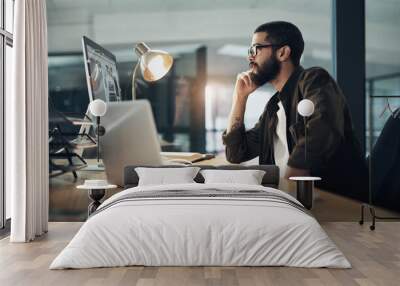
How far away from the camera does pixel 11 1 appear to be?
6.09 metres

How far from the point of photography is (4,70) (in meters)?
5.86

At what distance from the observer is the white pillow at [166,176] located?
19.3 ft

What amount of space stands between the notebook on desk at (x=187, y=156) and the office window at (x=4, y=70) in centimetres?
181

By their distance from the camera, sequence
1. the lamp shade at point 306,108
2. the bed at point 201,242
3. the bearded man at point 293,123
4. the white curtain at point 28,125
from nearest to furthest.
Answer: the bed at point 201,242
the white curtain at point 28,125
the lamp shade at point 306,108
the bearded man at point 293,123

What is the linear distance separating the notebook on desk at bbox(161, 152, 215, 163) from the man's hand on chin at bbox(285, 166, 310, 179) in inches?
35.5

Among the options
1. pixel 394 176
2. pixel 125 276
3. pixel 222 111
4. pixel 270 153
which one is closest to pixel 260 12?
pixel 222 111

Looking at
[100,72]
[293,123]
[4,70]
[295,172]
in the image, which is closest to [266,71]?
[293,123]

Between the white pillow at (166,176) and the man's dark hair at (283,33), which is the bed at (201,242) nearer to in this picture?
the white pillow at (166,176)

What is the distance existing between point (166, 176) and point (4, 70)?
6.84 feet

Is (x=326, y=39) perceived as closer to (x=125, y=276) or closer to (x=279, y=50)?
(x=279, y=50)

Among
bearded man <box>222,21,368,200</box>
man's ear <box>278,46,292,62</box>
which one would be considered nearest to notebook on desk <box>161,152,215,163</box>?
bearded man <box>222,21,368,200</box>

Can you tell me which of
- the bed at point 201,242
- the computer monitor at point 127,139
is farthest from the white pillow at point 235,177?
the bed at point 201,242

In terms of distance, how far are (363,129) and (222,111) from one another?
5.50 feet

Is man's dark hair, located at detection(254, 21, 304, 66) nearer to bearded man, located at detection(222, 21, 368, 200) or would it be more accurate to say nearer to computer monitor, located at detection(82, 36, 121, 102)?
bearded man, located at detection(222, 21, 368, 200)
